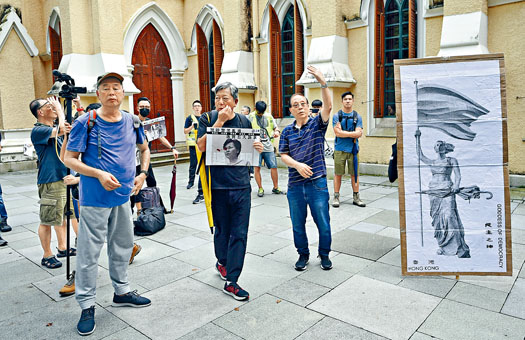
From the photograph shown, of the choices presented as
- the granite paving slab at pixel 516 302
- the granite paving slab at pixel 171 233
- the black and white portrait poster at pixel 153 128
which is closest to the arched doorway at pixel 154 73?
the black and white portrait poster at pixel 153 128

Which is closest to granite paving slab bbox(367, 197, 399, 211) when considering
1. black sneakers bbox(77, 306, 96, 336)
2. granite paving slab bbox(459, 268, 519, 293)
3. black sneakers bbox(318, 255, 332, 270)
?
granite paving slab bbox(459, 268, 519, 293)

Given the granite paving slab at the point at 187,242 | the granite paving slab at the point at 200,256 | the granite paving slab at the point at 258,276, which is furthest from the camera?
the granite paving slab at the point at 187,242

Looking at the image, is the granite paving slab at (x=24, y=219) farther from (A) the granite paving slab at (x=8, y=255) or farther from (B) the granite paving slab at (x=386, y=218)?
(B) the granite paving slab at (x=386, y=218)

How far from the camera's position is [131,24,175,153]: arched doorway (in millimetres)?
13508

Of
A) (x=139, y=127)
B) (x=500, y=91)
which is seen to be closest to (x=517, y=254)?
(x=500, y=91)

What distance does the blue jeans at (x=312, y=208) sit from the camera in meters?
4.18

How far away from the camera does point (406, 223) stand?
3.89m

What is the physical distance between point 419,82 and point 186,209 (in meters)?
4.68

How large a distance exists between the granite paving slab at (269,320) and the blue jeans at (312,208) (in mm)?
888

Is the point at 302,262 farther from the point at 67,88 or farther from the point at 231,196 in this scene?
the point at 67,88

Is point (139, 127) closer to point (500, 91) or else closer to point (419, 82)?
point (419, 82)

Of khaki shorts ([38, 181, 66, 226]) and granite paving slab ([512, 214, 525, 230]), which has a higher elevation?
khaki shorts ([38, 181, 66, 226])

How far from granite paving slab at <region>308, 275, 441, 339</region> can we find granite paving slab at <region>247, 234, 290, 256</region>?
1.28 m

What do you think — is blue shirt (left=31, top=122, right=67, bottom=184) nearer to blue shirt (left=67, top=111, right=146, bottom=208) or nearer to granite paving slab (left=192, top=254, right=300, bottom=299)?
blue shirt (left=67, top=111, right=146, bottom=208)
